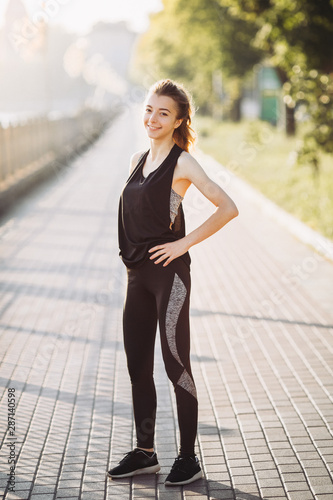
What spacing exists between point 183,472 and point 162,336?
76 cm

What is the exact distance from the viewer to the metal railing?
16.3 meters

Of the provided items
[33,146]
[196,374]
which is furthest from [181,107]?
[33,146]

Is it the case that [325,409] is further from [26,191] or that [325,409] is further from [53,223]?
[26,191]

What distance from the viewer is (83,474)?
13.2 feet

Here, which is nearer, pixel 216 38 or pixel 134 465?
pixel 134 465

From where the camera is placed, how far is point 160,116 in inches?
142

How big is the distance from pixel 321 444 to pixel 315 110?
9976 mm

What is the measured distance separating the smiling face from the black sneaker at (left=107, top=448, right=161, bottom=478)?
1.72 metres

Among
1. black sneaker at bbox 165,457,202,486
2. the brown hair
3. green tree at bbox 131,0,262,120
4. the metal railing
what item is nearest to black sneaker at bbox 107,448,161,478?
black sneaker at bbox 165,457,202,486

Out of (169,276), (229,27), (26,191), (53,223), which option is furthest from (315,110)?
(229,27)

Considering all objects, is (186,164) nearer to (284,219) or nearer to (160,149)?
(160,149)

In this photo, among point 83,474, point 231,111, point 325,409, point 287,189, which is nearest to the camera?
point 83,474

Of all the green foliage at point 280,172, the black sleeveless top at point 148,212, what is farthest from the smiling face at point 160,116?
the green foliage at point 280,172

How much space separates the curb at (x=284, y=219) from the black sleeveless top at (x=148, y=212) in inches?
83.3
